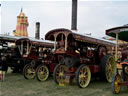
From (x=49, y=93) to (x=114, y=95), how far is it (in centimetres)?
179

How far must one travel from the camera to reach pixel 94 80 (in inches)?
277

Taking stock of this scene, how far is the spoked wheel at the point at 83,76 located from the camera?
5390mm

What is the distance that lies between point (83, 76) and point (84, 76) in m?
0.05

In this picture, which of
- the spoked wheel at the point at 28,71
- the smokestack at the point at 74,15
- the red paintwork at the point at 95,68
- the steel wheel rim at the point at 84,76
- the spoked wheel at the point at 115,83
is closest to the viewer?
the spoked wheel at the point at 115,83

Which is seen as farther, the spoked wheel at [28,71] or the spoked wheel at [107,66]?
the spoked wheel at [28,71]

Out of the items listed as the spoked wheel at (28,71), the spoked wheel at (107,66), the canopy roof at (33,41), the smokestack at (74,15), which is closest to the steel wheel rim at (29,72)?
the spoked wheel at (28,71)

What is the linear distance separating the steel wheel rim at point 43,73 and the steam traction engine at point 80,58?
101cm

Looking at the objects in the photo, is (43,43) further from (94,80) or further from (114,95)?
(114,95)

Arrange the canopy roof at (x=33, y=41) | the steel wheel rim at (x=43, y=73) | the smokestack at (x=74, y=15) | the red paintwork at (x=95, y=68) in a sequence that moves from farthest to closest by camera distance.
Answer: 1. the smokestack at (x=74, y=15)
2. the canopy roof at (x=33, y=41)
3. the steel wheel rim at (x=43, y=73)
4. the red paintwork at (x=95, y=68)

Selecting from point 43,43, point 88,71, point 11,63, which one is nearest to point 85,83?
point 88,71

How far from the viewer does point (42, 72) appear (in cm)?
696

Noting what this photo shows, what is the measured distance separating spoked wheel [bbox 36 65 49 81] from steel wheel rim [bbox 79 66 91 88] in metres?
1.93

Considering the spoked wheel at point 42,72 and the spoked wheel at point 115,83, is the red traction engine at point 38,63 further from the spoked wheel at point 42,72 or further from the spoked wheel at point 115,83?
the spoked wheel at point 115,83

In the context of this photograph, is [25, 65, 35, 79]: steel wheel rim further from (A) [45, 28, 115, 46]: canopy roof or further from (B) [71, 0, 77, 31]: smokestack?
(B) [71, 0, 77, 31]: smokestack
